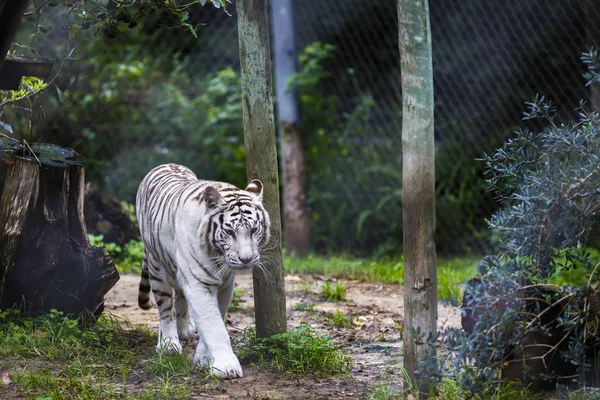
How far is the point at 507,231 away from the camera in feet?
10.7

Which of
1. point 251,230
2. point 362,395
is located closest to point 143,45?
point 251,230

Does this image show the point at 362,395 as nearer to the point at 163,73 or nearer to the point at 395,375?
the point at 395,375

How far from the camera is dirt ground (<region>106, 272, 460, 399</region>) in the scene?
359 cm

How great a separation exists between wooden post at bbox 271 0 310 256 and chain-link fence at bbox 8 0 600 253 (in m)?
0.17

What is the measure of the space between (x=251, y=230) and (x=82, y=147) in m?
6.01

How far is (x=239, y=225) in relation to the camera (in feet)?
12.6

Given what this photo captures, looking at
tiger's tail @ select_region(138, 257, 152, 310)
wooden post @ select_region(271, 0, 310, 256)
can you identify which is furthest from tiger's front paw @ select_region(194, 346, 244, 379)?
wooden post @ select_region(271, 0, 310, 256)

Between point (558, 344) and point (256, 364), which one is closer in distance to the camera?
point (558, 344)

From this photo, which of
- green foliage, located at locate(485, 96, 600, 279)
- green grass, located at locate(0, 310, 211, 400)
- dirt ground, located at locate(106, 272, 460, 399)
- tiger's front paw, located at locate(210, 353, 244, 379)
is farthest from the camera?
tiger's front paw, located at locate(210, 353, 244, 379)

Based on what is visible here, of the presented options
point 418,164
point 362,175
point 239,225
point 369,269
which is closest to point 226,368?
point 239,225

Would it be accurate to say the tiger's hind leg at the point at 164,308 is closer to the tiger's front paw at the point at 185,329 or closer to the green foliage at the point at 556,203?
the tiger's front paw at the point at 185,329

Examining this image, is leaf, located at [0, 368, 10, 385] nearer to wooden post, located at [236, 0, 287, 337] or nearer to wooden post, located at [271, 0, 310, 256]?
wooden post, located at [236, 0, 287, 337]

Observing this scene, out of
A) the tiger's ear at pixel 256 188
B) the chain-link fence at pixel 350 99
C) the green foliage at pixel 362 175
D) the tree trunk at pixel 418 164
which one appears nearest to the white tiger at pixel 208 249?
the tiger's ear at pixel 256 188

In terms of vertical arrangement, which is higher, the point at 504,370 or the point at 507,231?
the point at 507,231
